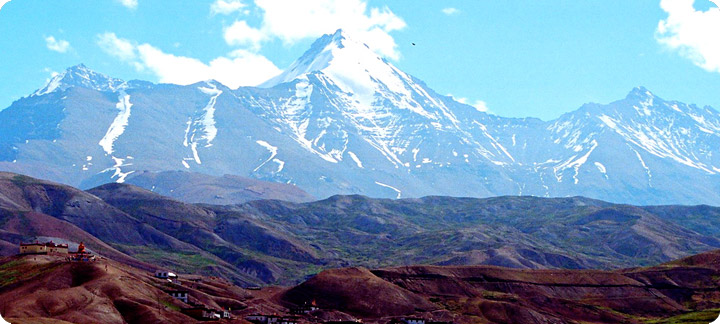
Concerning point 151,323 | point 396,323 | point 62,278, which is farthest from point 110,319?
point 396,323

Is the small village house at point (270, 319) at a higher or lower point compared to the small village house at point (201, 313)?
lower

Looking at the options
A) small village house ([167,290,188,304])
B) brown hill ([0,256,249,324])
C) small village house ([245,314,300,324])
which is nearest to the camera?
brown hill ([0,256,249,324])

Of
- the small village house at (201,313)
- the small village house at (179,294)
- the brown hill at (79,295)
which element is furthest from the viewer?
the small village house at (179,294)

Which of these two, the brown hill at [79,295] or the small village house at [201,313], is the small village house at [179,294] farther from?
the small village house at [201,313]

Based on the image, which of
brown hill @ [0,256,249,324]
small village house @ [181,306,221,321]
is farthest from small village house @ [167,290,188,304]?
small village house @ [181,306,221,321]

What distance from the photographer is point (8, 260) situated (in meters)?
193

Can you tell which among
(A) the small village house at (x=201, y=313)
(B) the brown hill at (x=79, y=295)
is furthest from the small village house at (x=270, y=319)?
(A) the small village house at (x=201, y=313)

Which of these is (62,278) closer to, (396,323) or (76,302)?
(76,302)

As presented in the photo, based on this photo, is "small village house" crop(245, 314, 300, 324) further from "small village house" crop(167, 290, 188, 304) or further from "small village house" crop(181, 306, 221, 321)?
"small village house" crop(167, 290, 188, 304)

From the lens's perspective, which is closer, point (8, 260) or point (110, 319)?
point (110, 319)

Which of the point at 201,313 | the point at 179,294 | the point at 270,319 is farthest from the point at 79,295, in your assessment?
the point at 270,319

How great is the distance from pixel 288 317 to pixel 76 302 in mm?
41526

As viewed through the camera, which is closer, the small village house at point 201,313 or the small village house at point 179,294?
the small village house at point 201,313

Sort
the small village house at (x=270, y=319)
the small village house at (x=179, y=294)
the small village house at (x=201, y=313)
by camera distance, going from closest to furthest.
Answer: the small village house at (x=201, y=313) < the small village house at (x=270, y=319) < the small village house at (x=179, y=294)
